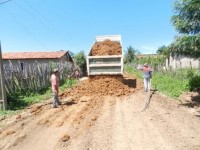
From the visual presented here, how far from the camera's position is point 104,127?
28.3 feet

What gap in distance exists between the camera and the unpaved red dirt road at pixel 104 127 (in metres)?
7.30

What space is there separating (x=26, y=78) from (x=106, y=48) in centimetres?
490

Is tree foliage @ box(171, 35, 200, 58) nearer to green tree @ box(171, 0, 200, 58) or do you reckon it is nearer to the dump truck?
green tree @ box(171, 0, 200, 58)

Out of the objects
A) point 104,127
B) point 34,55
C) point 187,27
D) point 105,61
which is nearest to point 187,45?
point 187,27

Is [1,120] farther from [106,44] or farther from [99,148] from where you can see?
[106,44]

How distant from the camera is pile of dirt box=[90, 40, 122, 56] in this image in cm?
1433

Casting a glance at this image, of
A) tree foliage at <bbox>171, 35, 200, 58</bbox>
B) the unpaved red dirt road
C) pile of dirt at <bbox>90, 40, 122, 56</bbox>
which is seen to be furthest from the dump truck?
tree foliage at <bbox>171, 35, 200, 58</bbox>

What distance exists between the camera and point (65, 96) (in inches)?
568

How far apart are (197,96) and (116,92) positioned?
13.1 ft

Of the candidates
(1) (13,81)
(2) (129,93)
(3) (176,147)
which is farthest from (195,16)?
(1) (13,81)

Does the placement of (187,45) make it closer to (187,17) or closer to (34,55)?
(187,17)

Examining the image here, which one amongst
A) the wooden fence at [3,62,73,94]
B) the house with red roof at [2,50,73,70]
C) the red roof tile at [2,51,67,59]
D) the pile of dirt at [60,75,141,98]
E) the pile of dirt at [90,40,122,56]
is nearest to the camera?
the pile of dirt at [60,75,141,98]

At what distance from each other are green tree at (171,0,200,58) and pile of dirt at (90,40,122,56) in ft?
12.3

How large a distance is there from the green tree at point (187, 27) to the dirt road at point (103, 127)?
2211mm
